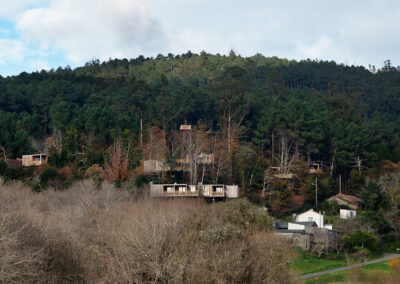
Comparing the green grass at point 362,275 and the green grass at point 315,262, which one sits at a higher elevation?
the green grass at point 362,275

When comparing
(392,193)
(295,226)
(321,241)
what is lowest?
(321,241)

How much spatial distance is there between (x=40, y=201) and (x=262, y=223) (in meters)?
18.5

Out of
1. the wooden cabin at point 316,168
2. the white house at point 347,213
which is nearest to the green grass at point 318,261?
the white house at point 347,213

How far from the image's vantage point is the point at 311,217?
5150cm

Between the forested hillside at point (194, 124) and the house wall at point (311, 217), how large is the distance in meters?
6.97

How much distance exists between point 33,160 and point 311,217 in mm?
27108

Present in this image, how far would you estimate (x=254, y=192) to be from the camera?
58.1 meters

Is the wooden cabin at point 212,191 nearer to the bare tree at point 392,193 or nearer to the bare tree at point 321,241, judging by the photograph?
the bare tree at point 321,241

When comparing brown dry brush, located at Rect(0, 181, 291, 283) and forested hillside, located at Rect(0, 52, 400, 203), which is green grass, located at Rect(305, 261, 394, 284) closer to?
brown dry brush, located at Rect(0, 181, 291, 283)

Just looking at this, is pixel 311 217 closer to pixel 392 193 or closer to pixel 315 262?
pixel 392 193

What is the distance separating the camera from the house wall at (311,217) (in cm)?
5069

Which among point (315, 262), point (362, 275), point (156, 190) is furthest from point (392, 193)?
point (362, 275)

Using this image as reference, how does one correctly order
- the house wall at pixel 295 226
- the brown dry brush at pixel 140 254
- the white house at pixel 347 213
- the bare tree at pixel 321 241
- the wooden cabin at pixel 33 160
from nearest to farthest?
the brown dry brush at pixel 140 254 → the bare tree at pixel 321 241 → the house wall at pixel 295 226 → the white house at pixel 347 213 → the wooden cabin at pixel 33 160

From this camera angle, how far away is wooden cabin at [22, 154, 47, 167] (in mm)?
56562
